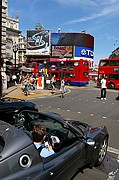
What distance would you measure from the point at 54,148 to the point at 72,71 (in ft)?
87.7

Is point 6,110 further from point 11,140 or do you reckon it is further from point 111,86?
point 111,86

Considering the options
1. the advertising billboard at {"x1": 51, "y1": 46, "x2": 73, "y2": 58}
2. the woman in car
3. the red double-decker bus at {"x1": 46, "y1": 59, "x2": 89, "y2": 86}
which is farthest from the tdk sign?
the woman in car

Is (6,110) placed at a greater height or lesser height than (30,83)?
lesser

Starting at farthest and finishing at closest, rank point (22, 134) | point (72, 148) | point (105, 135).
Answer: point (105, 135) → point (72, 148) → point (22, 134)

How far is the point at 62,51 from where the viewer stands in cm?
5638

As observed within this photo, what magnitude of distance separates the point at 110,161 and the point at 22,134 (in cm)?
304

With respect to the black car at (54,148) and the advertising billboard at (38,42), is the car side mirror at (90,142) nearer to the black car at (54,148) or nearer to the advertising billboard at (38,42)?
the black car at (54,148)

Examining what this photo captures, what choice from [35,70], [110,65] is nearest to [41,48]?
[35,70]

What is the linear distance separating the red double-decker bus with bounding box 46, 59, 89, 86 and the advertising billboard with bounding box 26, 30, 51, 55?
2503 cm

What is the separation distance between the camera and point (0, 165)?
2287mm

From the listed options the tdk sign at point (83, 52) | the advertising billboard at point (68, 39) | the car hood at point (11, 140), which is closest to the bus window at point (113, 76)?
the car hood at point (11, 140)

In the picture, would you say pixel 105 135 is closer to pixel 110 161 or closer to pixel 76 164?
pixel 110 161

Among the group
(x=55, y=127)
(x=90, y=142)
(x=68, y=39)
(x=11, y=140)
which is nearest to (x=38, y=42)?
(x=68, y=39)

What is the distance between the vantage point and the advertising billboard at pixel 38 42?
55.8 meters
